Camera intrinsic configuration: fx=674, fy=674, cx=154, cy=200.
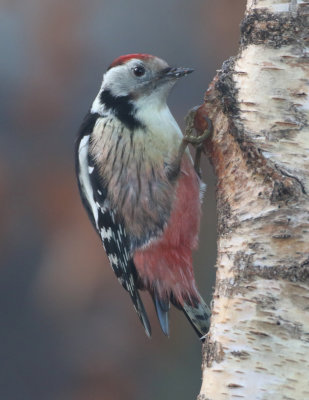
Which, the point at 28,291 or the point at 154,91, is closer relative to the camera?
the point at 154,91

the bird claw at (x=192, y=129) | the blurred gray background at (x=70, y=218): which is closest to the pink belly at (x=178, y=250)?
the bird claw at (x=192, y=129)

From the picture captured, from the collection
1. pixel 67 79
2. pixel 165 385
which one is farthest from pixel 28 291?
pixel 67 79

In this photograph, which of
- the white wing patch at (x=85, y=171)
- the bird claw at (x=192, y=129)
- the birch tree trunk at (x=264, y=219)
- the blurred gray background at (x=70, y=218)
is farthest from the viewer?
the blurred gray background at (x=70, y=218)

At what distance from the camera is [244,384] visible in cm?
158

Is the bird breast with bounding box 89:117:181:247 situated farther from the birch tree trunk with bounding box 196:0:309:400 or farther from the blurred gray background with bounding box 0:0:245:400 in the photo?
the blurred gray background with bounding box 0:0:245:400

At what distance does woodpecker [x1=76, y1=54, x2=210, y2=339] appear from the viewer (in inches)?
96.9

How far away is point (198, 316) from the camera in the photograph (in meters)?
2.50

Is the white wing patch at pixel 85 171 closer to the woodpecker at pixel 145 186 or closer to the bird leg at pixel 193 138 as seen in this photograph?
the woodpecker at pixel 145 186

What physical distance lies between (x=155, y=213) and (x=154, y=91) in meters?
0.47

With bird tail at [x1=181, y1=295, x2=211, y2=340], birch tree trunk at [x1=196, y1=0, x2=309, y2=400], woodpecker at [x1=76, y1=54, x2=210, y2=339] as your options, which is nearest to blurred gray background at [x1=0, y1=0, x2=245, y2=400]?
woodpecker at [x1=76, y1=54, x2=210, y2=339]

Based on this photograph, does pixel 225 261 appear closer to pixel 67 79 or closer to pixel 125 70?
pixel 125 70

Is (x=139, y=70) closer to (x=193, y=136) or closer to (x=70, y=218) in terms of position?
(x=193, y=136)

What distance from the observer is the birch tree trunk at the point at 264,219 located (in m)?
1.56

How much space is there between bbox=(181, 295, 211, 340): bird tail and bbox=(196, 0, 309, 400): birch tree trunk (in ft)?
2.32
